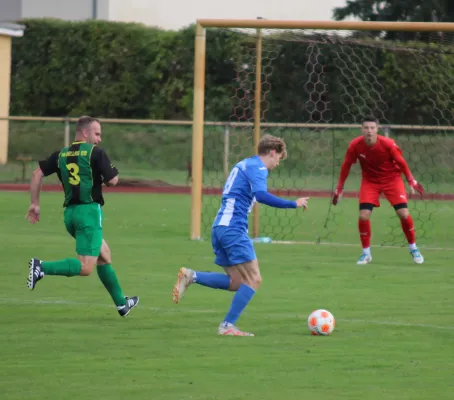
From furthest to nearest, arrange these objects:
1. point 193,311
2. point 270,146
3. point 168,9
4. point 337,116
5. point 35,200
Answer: point 168,9 < point 337,116 < point 193,311 < point 35,200 < point 270,146

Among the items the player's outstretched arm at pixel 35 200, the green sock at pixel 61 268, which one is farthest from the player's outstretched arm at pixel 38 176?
the green sock at pixel 61 268

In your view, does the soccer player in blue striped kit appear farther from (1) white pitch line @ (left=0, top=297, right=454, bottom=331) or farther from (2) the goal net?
(2) the goal net

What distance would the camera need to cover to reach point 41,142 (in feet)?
114

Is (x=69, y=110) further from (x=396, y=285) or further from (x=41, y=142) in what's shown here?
(x=396, y=285)

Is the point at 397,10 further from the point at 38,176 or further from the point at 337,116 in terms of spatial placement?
the point at 38,176

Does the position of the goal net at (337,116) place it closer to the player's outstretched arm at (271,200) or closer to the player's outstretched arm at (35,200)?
the player's outstretched arm at (35,200)

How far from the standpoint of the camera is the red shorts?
51.1ft

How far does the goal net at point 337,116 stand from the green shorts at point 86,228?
30.2ft

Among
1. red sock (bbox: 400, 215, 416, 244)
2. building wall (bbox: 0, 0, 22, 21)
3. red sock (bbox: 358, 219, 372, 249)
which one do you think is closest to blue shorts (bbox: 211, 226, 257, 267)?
red sock (bbox: 358, 219, 372, 249)

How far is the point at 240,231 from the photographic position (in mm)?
9539

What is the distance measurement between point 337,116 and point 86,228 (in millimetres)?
19861

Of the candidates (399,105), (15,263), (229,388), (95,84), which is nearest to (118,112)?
(95,84)

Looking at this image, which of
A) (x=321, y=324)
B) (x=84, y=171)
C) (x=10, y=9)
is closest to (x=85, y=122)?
(x=84, y=171)

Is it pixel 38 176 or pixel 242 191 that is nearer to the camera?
pixel 242 191
